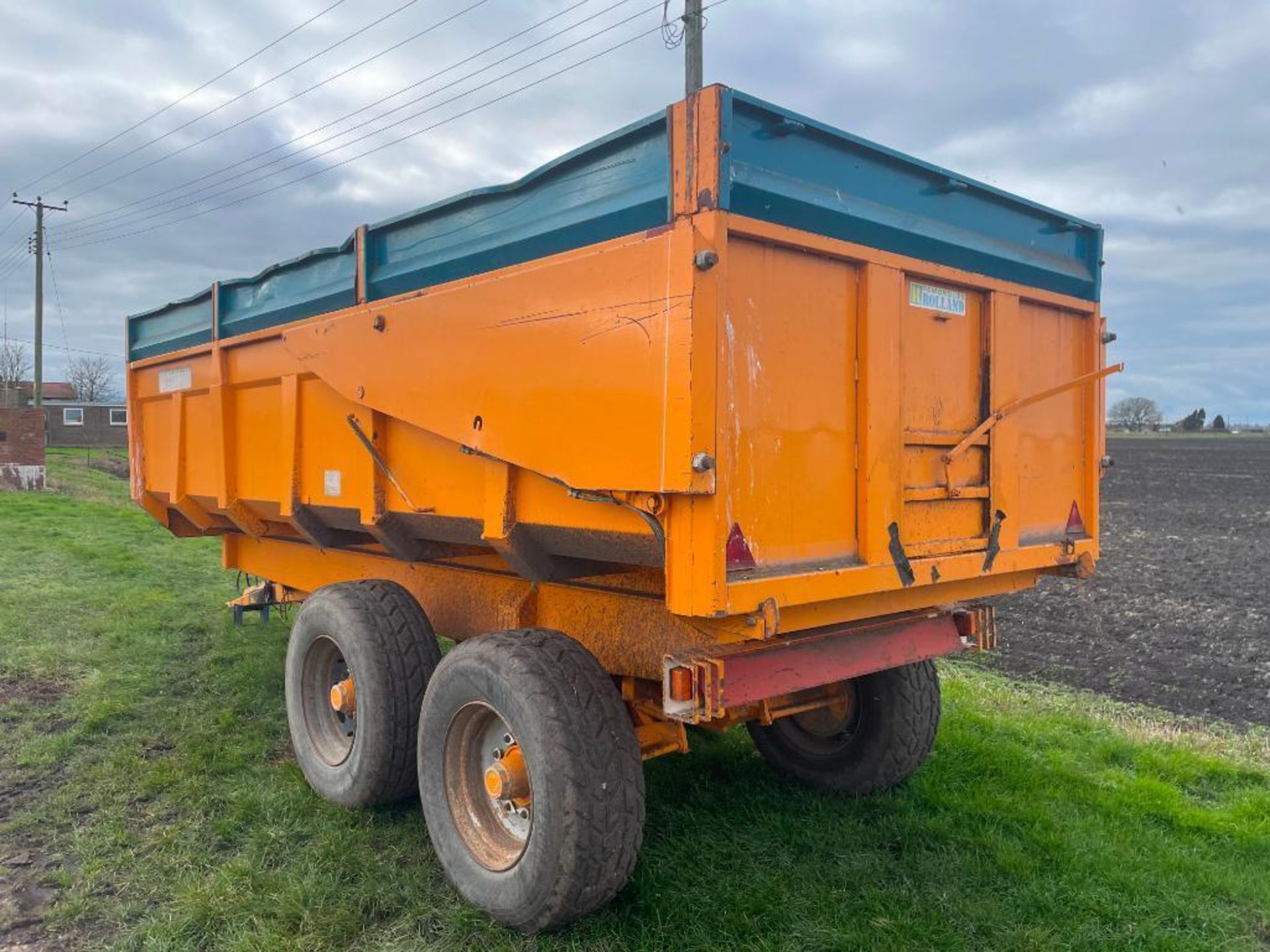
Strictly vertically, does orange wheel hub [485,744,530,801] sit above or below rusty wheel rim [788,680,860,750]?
above

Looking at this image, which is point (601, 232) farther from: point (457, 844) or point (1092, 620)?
point (1092, 620)

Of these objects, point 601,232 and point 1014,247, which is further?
point 1014,247

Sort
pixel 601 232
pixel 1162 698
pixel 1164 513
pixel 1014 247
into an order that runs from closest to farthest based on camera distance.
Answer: pixel 601 232
pixel 1014 247
pixel 1162 698
pixel 1164 513

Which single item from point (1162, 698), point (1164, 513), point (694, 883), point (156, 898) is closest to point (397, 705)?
point (156, 898)

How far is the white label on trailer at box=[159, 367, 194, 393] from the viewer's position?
561cm

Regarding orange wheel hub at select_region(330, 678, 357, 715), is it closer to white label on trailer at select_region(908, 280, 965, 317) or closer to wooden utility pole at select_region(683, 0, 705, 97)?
white label on trailer at select_region(908, 280, 965, 317)

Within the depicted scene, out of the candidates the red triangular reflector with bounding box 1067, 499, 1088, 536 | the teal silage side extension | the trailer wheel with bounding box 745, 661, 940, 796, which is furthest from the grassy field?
the teal silage side extension

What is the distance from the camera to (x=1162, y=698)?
656 cm

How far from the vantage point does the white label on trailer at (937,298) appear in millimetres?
3230

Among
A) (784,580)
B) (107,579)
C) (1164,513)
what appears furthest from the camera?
(1164,513)

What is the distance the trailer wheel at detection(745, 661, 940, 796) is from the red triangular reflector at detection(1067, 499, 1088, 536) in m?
0.86

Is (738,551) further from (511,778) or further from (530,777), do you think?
(511,778)

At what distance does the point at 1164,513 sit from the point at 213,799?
21295 mm

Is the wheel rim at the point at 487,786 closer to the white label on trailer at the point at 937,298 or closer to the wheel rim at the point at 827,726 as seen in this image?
the wheel rim at the point at 827,726
